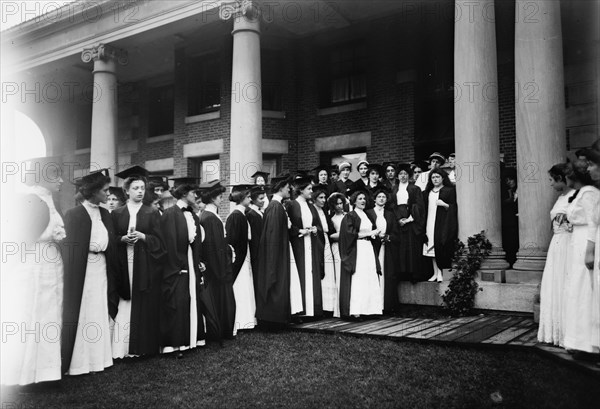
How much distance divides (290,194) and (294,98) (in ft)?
22.6

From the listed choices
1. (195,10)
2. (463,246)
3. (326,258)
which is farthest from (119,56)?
(463,246)

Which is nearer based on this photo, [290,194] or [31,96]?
[290,194]

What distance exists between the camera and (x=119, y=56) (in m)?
14.8

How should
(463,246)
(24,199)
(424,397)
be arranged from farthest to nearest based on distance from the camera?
1. (463,246)
2. (24,199)
3. (424,397)

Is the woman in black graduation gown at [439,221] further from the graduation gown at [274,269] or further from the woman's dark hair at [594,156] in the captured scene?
the woman's dark hair at [594,156]

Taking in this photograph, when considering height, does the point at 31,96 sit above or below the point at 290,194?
above

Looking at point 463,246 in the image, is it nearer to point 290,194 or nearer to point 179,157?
point 290,194

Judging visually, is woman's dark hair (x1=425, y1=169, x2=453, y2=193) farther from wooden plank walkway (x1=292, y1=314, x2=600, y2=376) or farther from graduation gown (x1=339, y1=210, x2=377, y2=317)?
wooden plank walkway (x1=292, y1=314, x2=600, y2=376)

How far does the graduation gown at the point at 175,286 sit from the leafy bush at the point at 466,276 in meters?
3.98

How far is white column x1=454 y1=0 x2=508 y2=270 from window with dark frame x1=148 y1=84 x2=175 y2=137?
1219 cm

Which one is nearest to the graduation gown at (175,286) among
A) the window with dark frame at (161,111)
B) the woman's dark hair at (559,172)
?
the woman's dark hair at (559,172)

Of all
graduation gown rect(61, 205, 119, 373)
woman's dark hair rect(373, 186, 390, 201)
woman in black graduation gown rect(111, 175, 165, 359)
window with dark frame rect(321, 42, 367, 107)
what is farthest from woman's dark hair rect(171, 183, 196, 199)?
window with dark frame rect(321, 42, 367, 107)

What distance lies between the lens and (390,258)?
28.8ft

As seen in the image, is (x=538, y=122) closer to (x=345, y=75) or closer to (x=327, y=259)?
(x=327, y=259)
